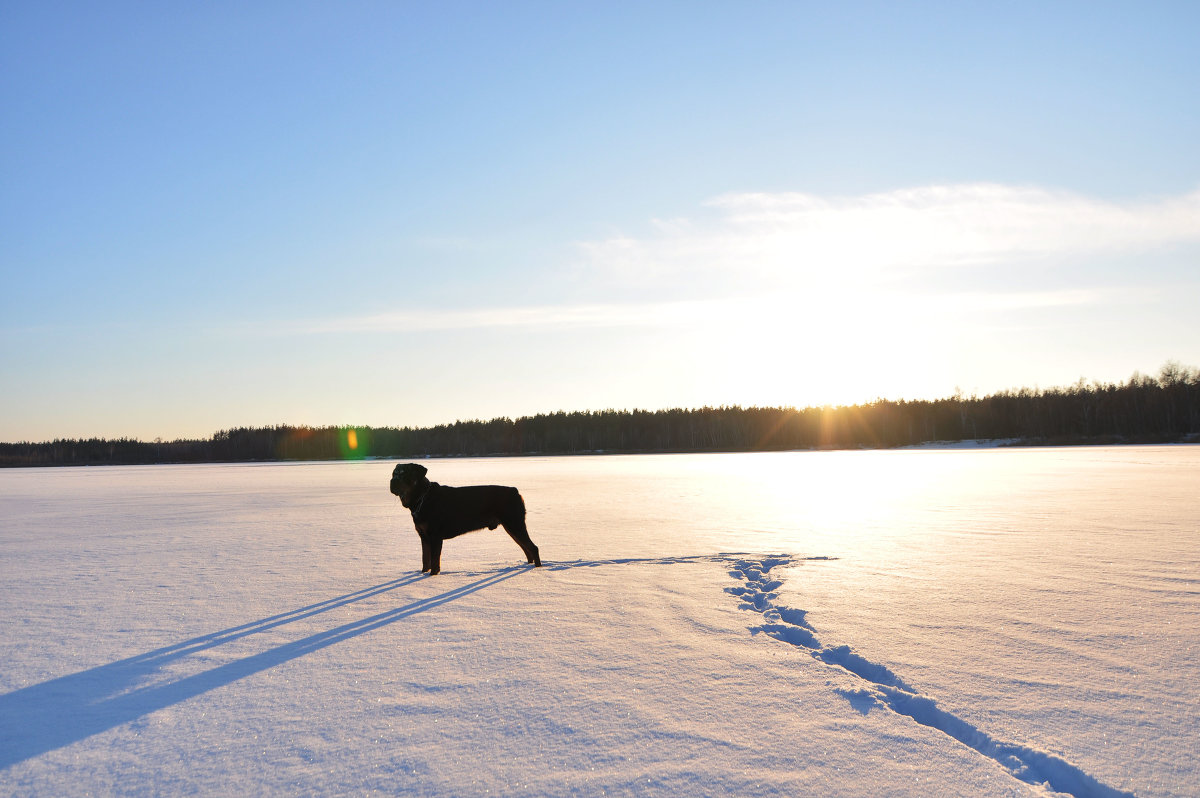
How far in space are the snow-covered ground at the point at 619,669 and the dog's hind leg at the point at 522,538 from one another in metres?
0.22

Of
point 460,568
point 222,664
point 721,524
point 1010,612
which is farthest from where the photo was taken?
point 721,524

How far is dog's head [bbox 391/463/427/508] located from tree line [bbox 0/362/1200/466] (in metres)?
79.4

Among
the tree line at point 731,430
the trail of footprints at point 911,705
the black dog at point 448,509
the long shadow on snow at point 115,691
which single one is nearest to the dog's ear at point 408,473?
the black dog at point 448,509

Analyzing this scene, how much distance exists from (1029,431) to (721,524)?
8605 cm

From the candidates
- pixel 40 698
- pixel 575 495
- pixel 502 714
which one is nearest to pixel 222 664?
pixel 40 698

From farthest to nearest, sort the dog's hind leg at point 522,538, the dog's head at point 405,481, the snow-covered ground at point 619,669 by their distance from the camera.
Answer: the dog's hind leg at point 522,538, the dog's head at point 405,481, the snow-covered ground at point 619,669

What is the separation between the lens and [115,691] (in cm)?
373

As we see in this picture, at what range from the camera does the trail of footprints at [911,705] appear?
8.65 ft

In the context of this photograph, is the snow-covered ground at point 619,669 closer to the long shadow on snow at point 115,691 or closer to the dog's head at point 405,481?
the long shadow on snow at point 115,691

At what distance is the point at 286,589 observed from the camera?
6500 mm

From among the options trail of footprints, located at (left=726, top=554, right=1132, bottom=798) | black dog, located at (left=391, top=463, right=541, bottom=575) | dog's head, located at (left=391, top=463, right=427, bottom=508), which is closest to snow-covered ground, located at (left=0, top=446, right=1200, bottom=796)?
trail of footprints, located at (left=726, top=554, right=1132, bottom=798)

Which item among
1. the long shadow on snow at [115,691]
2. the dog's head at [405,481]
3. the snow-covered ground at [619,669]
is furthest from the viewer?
the dog's head at [405,481]

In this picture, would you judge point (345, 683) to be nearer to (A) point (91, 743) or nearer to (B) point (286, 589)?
(A) point (91, 743)

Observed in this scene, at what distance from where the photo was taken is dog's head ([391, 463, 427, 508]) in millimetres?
7227
